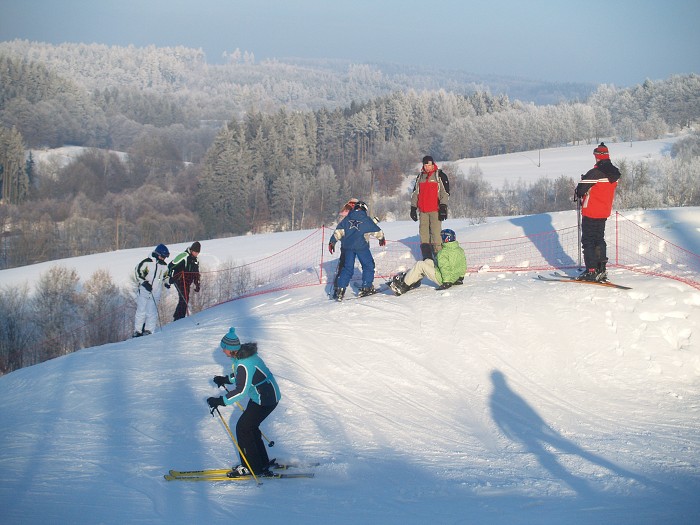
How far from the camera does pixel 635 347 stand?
11.3 metres

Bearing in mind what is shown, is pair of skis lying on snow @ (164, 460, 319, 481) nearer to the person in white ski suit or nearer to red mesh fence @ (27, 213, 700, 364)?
the person in white ski suit

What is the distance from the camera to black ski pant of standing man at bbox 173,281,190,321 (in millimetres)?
14812

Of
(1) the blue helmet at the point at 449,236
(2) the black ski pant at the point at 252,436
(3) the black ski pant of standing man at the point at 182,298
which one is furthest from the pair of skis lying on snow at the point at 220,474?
(3) the black ski pant of standing man at the point at 182,298

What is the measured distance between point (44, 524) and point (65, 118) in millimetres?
126770

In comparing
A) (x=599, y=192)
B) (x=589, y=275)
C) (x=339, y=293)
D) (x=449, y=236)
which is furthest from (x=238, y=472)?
(x=599, y=192)

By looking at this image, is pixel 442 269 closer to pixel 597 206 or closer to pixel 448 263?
pixel 448 263

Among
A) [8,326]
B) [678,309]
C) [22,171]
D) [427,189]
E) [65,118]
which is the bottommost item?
[8,326]

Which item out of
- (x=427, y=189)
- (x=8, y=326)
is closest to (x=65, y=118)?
(x=8, y=326)

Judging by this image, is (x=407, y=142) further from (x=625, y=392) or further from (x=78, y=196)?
(x=625, y=392)

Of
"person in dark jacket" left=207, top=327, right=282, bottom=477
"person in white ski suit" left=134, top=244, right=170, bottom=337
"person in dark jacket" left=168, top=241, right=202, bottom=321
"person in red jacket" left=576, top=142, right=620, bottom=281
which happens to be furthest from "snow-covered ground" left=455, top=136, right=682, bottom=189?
"person in dark jacket" left=207, top=327, right=282, bottom=477

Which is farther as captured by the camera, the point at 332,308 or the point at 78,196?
the point at 78,196

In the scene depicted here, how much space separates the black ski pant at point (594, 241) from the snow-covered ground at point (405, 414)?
48 centimetres

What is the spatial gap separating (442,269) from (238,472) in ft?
20.9

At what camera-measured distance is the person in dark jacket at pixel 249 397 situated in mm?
7797
